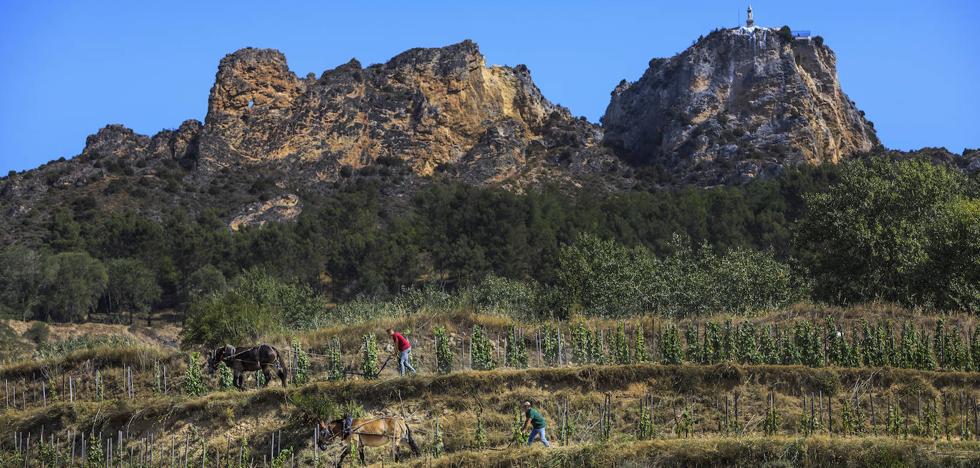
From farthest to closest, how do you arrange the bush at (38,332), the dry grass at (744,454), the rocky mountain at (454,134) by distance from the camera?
the rocky mountain at (454,134)
the bush at (38,332)
the dry grass at (744,454)

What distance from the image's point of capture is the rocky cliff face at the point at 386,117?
11906cm

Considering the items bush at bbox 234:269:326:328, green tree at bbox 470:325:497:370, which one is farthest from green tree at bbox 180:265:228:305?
green tree at bbox 470:325:497:370

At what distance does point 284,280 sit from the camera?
7662cm

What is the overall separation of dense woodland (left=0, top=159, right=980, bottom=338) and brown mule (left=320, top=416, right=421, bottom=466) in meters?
15.7

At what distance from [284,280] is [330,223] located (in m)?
17.1

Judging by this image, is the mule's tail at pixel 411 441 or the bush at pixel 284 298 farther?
the bush at pixel 284 298

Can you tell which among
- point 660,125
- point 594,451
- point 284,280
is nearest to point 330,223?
point 284,280

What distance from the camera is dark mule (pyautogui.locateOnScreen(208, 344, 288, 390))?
1079 inches

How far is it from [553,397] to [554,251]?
51532 mm

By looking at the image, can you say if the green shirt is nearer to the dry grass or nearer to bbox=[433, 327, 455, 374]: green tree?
the dry grass

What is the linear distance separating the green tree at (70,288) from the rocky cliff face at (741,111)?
208 feet

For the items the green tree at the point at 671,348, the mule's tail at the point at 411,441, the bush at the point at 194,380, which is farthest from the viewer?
the green tree at the point at 671,348

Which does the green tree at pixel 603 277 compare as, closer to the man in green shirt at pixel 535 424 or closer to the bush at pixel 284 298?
the bush at pixel 284 298

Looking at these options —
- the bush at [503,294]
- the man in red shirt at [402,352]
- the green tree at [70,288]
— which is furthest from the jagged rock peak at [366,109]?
the man in red shirt at [402,352]
